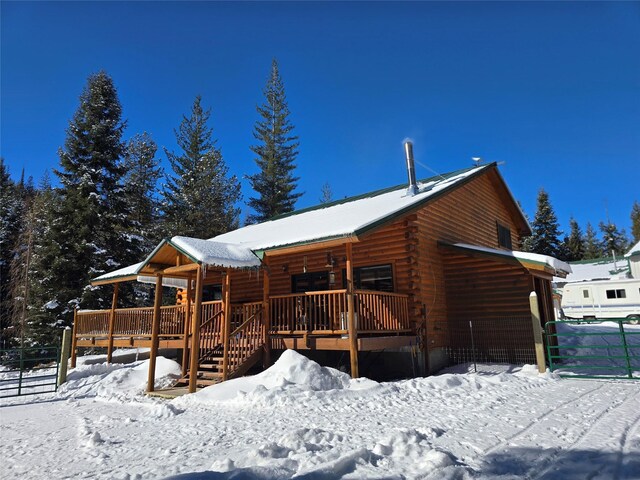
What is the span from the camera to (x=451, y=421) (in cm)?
593

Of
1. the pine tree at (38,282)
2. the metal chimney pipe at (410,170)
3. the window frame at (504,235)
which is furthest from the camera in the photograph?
the pine tree at (38,282)

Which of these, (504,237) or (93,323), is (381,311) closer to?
(504,237)

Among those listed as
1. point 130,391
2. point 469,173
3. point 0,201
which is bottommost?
point 130,391

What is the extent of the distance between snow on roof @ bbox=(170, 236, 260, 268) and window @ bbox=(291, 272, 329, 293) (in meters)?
3.47

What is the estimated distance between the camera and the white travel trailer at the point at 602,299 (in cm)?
2658

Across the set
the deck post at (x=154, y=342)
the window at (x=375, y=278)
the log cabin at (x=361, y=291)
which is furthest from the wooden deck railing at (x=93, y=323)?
the window at (x=375, y=278)

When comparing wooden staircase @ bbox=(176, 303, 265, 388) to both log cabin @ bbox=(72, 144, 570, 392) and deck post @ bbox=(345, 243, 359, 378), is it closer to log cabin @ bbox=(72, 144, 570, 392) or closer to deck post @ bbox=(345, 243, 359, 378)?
log cabin @ bbox=(72, 144, 570, 392)

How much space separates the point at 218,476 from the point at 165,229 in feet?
87.1

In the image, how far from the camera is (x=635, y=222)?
62.5 metres

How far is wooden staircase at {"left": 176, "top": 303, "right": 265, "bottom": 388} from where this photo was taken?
1014cm

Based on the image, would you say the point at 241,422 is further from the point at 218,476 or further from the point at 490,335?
the point at 490,335

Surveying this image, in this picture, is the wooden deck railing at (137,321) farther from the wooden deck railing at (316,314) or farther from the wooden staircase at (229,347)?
the wooden staircase at (229,347)

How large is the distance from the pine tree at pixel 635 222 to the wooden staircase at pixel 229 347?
65.5 metres

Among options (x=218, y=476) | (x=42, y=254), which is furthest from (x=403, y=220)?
(x=42, y=254)
